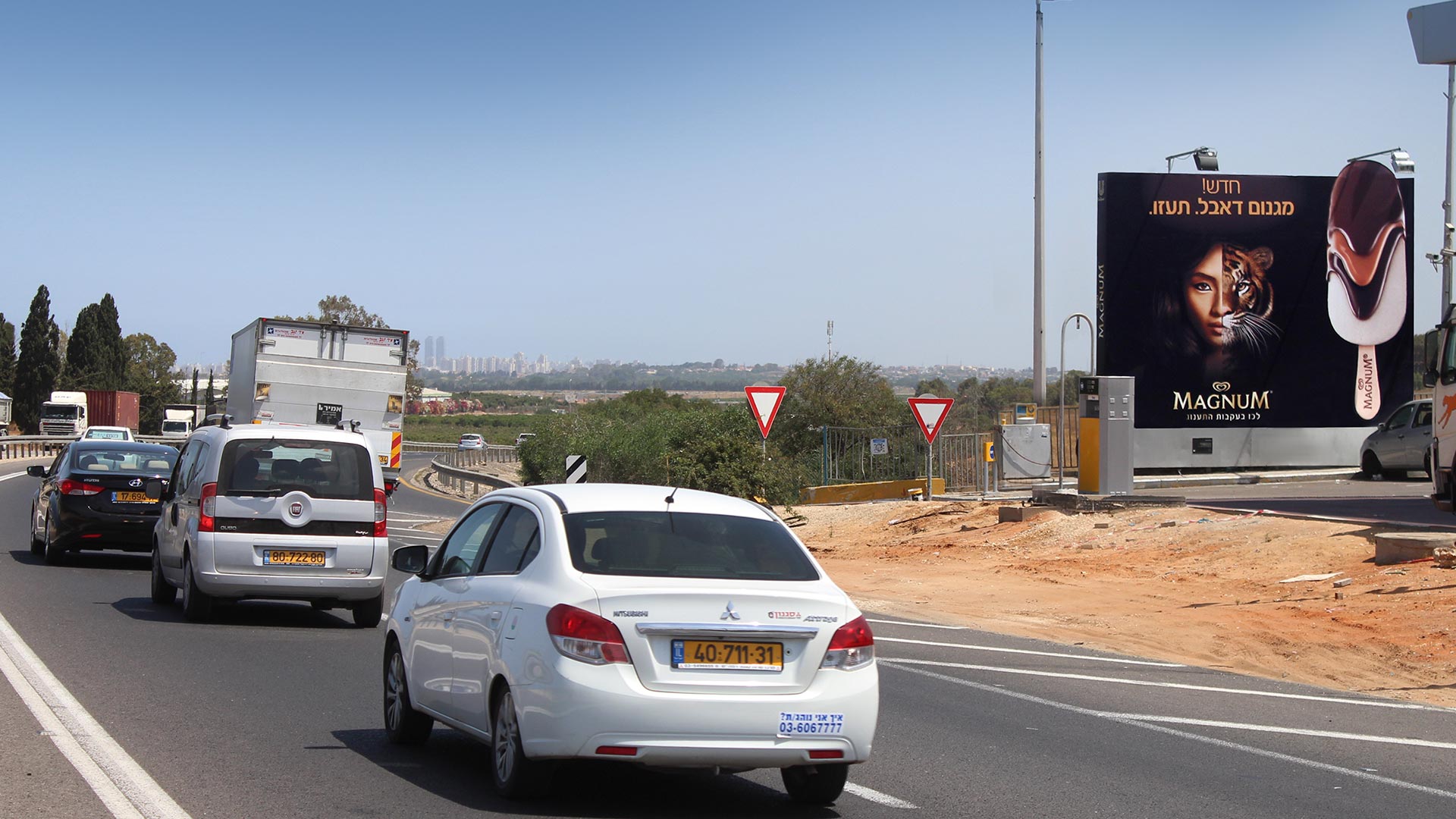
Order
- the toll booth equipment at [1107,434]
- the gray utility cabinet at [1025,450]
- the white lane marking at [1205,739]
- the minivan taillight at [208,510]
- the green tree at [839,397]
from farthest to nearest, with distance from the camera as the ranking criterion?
the green tree at [839,397] < the gray utility cabinet at [1025,450] < the toll booth equipment at [1107,434] < the minivan taillight at [208,510] < the white lane marking at [1205,739]

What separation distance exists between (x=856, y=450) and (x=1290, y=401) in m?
9.69

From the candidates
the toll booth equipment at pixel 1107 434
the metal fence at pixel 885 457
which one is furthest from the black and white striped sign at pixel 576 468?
the metal fence at pixel 885 457

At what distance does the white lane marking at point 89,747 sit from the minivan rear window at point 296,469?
300cm

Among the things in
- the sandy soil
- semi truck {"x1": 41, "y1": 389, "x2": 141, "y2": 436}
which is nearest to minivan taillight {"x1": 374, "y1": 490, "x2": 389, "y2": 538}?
the sandy soil

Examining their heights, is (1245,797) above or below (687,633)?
below

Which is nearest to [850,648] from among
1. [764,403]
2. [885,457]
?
[764,403]

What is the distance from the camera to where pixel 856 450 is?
111 feet

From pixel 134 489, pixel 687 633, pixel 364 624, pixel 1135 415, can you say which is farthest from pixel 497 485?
pixel 687 633

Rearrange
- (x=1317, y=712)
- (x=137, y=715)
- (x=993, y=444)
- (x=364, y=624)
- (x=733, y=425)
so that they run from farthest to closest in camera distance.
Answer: (x=733, y=425), (x=993, y=444), (x=364, y=624), (x=1317, y=712), (x=137, y=715)

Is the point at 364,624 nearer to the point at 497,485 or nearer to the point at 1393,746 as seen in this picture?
the point at 1393,746

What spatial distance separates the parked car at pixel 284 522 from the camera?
13859 millimetres

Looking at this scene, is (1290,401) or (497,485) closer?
(1290,401)

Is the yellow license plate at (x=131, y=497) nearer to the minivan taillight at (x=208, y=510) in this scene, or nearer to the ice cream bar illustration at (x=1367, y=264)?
the minivan taillight at (x=208, y=510)

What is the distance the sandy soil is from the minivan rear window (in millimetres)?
6413
